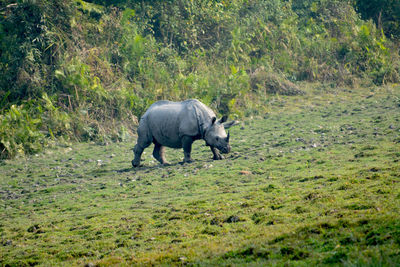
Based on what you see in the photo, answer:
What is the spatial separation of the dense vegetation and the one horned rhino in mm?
3802

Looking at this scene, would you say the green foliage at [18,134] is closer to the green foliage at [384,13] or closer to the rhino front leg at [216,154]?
the rhino front leg at [216,154]

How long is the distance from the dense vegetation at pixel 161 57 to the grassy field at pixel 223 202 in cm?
177

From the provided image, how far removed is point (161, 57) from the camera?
2275 cm

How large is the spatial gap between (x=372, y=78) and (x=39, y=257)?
18387 mm

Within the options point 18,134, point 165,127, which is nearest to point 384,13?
point 165,127

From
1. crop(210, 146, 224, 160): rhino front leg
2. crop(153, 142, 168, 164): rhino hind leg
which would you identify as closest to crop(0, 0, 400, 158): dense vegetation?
crop(153, 142, 168, 164): rhino hind leg

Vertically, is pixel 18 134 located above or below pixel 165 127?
below

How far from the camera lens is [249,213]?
8016 millimetres

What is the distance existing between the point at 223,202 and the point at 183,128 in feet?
15.8

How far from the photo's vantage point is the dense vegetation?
18281 mm

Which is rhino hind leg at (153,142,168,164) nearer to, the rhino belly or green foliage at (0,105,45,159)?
the rhino belly

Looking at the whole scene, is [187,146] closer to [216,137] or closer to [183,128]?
[183,128]

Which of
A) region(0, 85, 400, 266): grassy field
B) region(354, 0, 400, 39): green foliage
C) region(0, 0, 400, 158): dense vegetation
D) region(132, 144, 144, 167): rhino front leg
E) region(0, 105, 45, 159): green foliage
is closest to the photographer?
region(0, 85, 400, 266): grassy field

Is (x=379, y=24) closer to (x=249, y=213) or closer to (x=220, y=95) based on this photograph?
(x=220, y=95)
